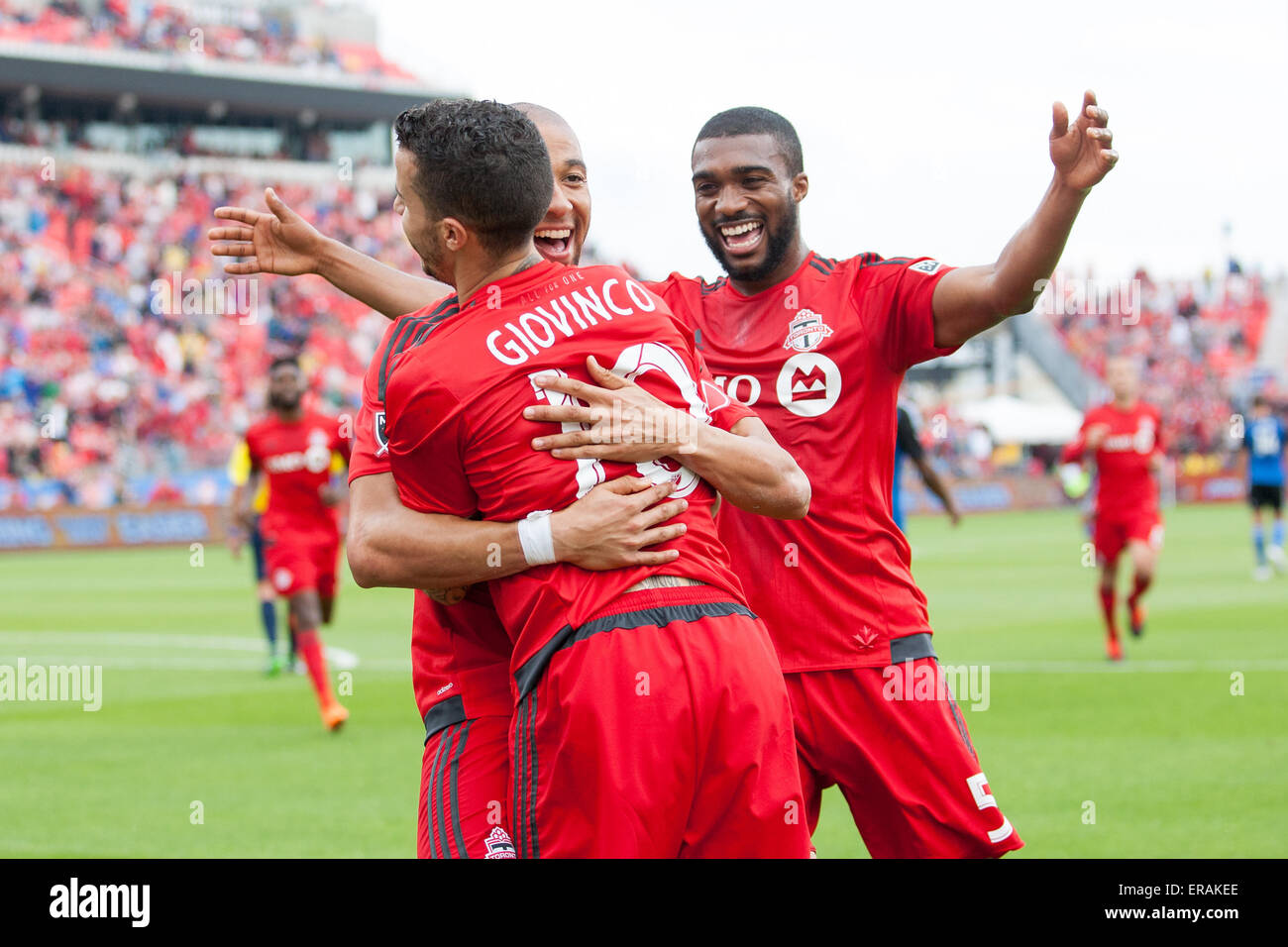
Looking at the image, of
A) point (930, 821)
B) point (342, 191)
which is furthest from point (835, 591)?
point (342, 191)

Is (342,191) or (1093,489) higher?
(342,191)

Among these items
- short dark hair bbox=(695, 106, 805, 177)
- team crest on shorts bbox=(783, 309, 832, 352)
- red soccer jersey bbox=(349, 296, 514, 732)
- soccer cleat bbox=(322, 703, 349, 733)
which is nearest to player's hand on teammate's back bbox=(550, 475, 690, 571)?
red soccer jersey bbox=(349, 296, 514, 732)

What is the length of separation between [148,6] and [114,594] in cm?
3277

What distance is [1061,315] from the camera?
52.7 meters

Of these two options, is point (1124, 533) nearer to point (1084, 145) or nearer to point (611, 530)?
point (1084, 145)

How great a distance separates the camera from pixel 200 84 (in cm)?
4622

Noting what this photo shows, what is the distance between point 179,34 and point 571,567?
48.3 m

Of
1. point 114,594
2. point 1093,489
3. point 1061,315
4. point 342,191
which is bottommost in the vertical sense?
point 114,594

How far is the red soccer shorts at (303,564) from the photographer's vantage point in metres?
11.3

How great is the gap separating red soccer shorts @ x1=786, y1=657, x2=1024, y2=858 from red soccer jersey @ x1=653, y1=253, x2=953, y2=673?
0.09m

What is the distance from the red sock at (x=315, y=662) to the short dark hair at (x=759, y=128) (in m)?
6.51

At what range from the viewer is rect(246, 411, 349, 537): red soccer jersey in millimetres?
12000

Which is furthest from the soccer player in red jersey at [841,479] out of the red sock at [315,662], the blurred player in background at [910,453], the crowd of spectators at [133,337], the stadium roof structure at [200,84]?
the stadium roof structure at [200,84]
